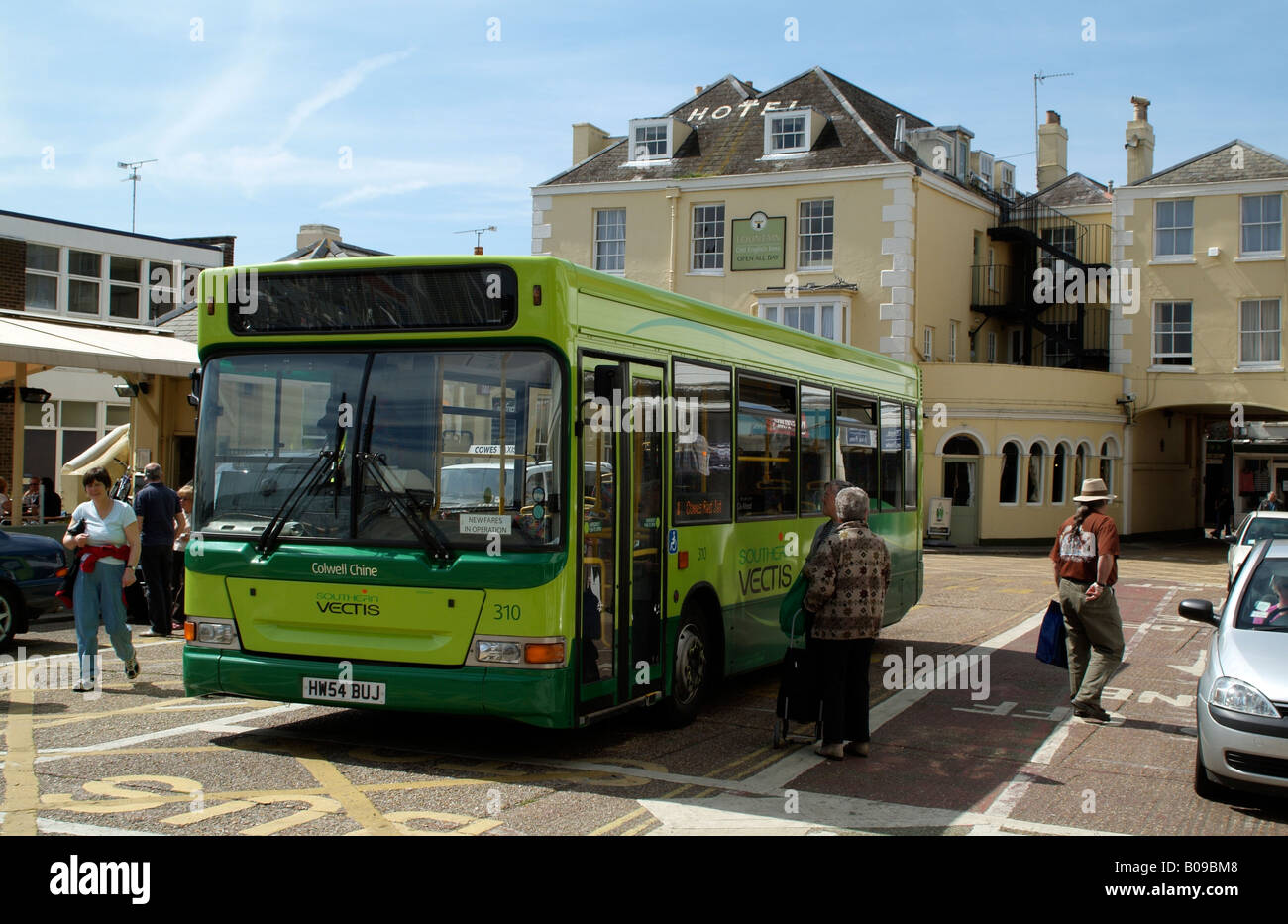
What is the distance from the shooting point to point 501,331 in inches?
285

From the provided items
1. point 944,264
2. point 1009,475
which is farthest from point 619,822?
point 944,264

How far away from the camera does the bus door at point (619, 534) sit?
294 inches

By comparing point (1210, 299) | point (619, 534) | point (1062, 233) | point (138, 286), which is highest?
point (1062, 233)

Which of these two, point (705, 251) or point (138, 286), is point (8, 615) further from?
point (705, 251)

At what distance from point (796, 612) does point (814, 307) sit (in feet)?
90.5

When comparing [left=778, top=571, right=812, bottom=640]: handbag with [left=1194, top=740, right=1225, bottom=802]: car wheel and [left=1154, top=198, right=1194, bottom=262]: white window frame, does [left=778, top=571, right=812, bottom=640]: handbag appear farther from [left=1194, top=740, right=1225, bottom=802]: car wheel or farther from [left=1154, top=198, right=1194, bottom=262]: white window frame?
[left=1154, top=198, right=1194, bottom=262]: white window frame

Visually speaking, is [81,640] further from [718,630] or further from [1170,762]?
[1170,762]

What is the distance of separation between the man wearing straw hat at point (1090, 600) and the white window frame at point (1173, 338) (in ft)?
94.8

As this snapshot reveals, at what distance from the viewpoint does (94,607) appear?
1002 cm

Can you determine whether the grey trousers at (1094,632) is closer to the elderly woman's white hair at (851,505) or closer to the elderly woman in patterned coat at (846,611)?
the elderly woman in patterned coat at (846,611)

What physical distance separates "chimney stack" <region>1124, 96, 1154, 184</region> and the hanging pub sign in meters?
11.0

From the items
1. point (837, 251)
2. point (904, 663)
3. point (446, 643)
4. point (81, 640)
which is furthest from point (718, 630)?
point (837, 251)

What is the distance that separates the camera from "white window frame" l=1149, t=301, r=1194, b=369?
35812 millimetres

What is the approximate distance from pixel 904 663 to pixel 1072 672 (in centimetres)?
274
